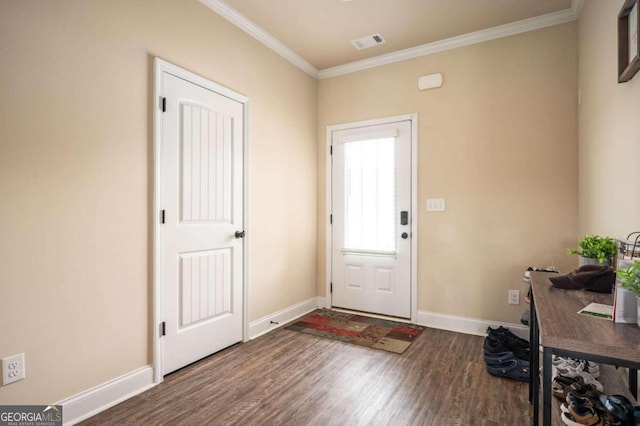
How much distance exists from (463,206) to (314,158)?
1744 mm

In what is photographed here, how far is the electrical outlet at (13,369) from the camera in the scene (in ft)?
5.59

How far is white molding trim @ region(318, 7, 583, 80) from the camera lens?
299 centimetres

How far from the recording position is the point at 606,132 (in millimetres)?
2152

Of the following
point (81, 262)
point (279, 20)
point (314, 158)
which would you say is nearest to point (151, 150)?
point (81, 262)

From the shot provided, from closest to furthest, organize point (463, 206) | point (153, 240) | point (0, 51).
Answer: point (0, 51)
point (153, 240)
point (463, 206)

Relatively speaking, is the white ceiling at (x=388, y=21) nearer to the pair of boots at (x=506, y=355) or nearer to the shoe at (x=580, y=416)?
the pair of boots at (x=506, y=355)

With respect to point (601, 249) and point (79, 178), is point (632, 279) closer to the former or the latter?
point (601, 249)

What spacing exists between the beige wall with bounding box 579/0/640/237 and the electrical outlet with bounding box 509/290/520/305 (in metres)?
0.74

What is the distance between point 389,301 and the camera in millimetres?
3775

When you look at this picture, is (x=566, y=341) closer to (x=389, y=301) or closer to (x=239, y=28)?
(x=389, y=301)

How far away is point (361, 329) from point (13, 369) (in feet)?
8.49

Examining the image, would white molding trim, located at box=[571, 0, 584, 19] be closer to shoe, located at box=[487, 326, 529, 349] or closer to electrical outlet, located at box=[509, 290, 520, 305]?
electrical outlet, located at box=[509, 290, 520, 305]

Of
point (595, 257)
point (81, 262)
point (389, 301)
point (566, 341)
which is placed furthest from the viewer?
point (389, 301)

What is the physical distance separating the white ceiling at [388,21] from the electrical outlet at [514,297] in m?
2.32
